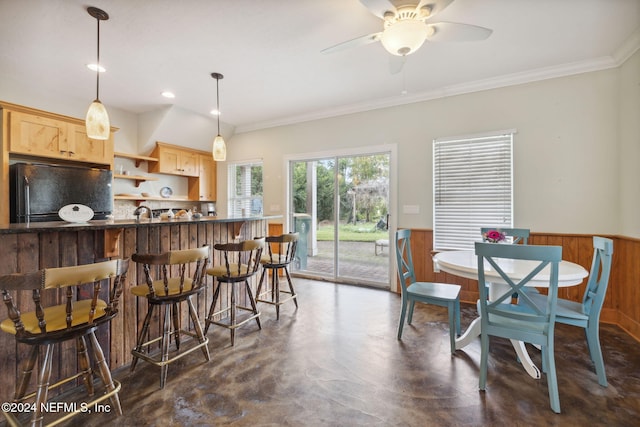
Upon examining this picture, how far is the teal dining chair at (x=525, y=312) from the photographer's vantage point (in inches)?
66.8

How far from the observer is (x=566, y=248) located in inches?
125

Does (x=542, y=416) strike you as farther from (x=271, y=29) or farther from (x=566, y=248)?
(x=271, y=29)

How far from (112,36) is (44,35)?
23.1 inches

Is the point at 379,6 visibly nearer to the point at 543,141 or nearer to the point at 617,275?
the point at 543,141

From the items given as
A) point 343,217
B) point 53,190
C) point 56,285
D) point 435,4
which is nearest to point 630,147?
point 435,4

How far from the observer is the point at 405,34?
6.16 ft

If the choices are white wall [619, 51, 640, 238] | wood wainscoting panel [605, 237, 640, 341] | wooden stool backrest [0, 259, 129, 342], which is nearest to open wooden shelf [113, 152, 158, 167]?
wooden stool backrest [0, 259, 129, 342]

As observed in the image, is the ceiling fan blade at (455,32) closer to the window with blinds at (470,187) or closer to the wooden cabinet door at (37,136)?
the window with blinds at (470,187)

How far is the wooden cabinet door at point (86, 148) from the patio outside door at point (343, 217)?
109 inches

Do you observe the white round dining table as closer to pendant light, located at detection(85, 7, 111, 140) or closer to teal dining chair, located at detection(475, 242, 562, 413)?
teal dining chair, located at detection(475, 242, 562, 413)

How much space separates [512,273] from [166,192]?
529cm

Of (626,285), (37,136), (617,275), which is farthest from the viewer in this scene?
(37,136)

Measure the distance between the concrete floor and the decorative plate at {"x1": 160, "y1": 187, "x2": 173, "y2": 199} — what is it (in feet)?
11.0

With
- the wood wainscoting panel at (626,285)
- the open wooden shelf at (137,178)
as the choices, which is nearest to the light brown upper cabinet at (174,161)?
the open wooden shelf at (137,178)
